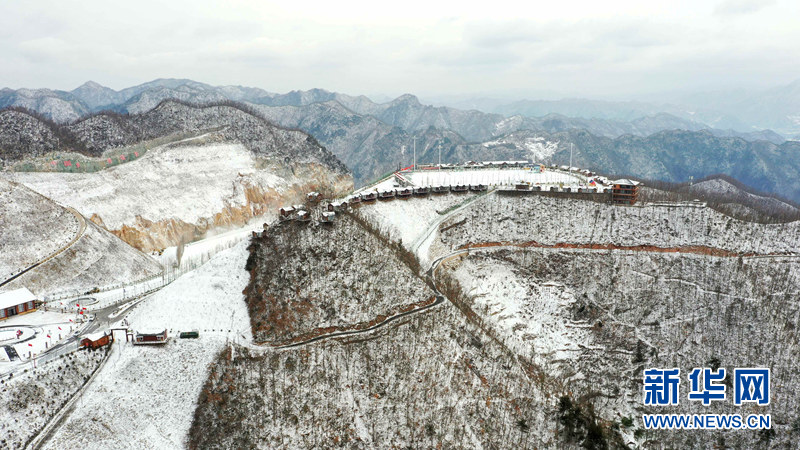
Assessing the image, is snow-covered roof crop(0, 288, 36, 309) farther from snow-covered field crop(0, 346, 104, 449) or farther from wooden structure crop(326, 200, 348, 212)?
wooden structure crop(326, 200, 348, 212)

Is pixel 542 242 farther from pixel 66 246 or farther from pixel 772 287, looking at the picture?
pixel 66 246

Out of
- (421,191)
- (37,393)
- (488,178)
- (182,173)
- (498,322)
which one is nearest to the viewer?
(37,393)

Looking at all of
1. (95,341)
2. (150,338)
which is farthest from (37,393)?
(150,338)

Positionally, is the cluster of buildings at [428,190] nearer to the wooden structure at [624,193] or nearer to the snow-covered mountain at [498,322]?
the wooden structure at [624,193]

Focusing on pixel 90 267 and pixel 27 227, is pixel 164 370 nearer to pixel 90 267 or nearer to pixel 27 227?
pixel 90 267

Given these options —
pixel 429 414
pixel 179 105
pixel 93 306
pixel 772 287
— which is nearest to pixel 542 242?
pixel 772 287

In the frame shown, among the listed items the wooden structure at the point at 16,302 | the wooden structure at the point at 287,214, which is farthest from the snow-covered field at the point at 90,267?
A: the wooden structure at the point at 287,214
